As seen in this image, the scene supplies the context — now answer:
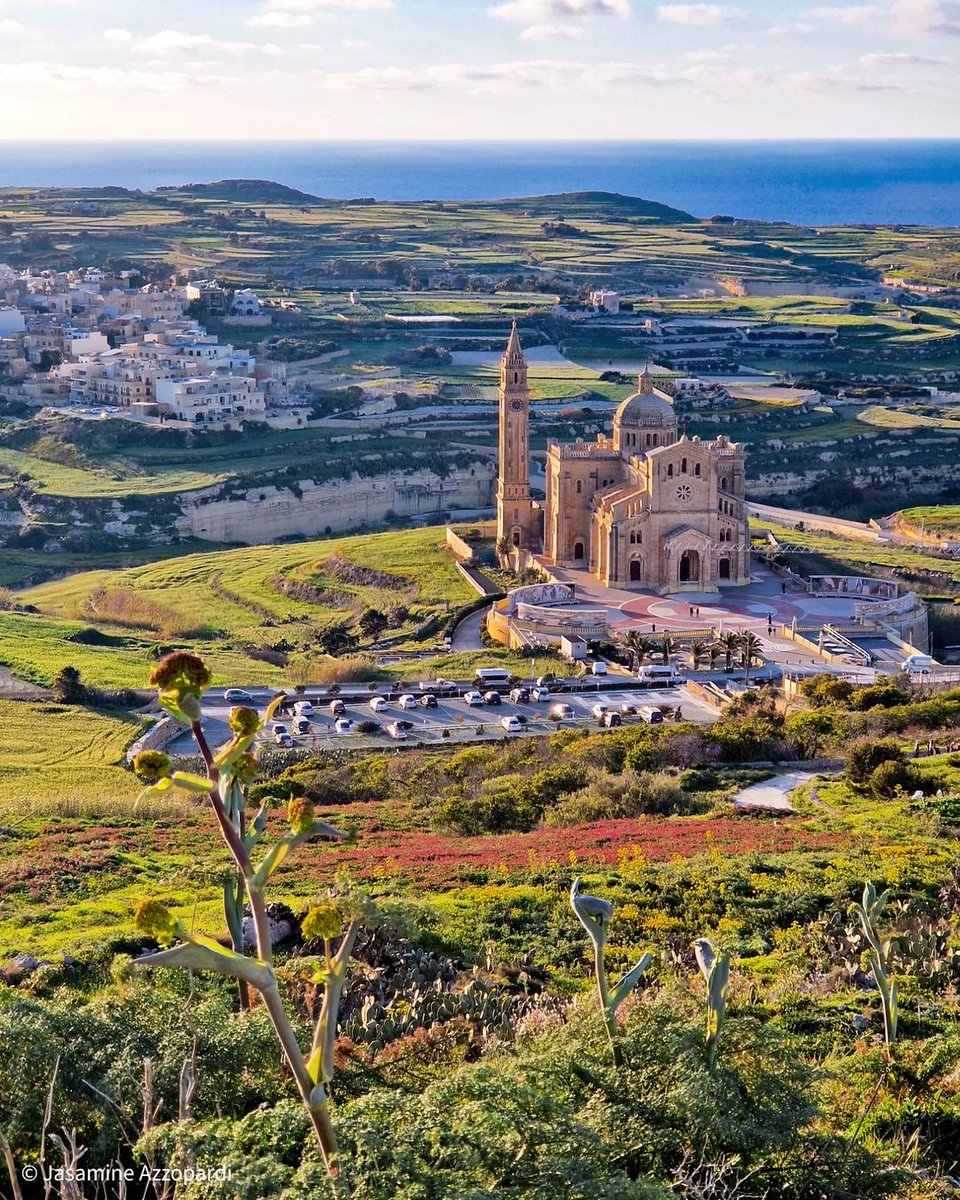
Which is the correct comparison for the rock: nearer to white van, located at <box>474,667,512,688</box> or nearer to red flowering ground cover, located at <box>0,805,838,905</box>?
red flowering ground cover, located at <box>0,805,838,905</box>

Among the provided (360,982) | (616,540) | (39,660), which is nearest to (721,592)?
(616,540)

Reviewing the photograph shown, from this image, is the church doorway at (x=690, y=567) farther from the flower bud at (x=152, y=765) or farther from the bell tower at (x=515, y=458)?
the flower bud at (x=152, y=765)

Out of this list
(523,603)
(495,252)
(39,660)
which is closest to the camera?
(39,660)

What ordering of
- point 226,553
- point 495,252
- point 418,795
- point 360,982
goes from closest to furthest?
point 360,982 < point 418,795 < point 226,553 < point 495,252

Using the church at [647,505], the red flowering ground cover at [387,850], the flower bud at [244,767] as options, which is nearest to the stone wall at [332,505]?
the church at [647,505]

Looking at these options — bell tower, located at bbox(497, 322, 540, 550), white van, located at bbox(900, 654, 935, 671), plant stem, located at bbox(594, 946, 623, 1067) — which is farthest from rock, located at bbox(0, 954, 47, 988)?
bell tower, located at bbox(497, 322, 540, 550)

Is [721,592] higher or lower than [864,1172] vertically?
lower

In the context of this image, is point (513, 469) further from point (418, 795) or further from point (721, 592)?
point (418, 795)
